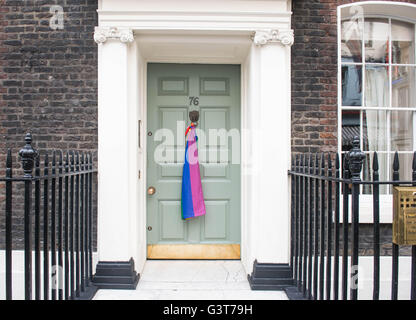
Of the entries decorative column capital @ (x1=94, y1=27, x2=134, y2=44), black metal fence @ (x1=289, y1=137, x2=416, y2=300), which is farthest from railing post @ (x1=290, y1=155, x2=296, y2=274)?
decorative column capital @ (x1=94, y1=27, x2=134, y2=44)

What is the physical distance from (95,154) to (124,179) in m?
0.63

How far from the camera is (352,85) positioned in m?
4.51

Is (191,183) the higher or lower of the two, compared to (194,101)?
lower

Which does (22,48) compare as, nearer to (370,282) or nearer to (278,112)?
(278,112)

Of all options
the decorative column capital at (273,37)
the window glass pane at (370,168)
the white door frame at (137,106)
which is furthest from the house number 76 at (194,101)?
the window glass pane at (370,168)

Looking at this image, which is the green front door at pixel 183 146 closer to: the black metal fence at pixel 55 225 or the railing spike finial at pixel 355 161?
the black metal fence at pixel 55 225

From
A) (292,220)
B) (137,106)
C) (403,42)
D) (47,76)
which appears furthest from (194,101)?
(403,42)

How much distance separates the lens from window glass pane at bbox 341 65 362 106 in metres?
4.49

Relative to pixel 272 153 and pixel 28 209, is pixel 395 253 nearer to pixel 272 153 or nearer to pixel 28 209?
pixel 272 153

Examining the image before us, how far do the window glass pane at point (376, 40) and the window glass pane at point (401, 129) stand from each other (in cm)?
75

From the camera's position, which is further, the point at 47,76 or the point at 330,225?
the point at 47,76

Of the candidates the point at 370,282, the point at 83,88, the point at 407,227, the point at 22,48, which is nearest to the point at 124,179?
the point at 83,88

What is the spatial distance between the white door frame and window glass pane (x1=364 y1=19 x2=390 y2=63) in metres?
1.35

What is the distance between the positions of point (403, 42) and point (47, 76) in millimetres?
4633
